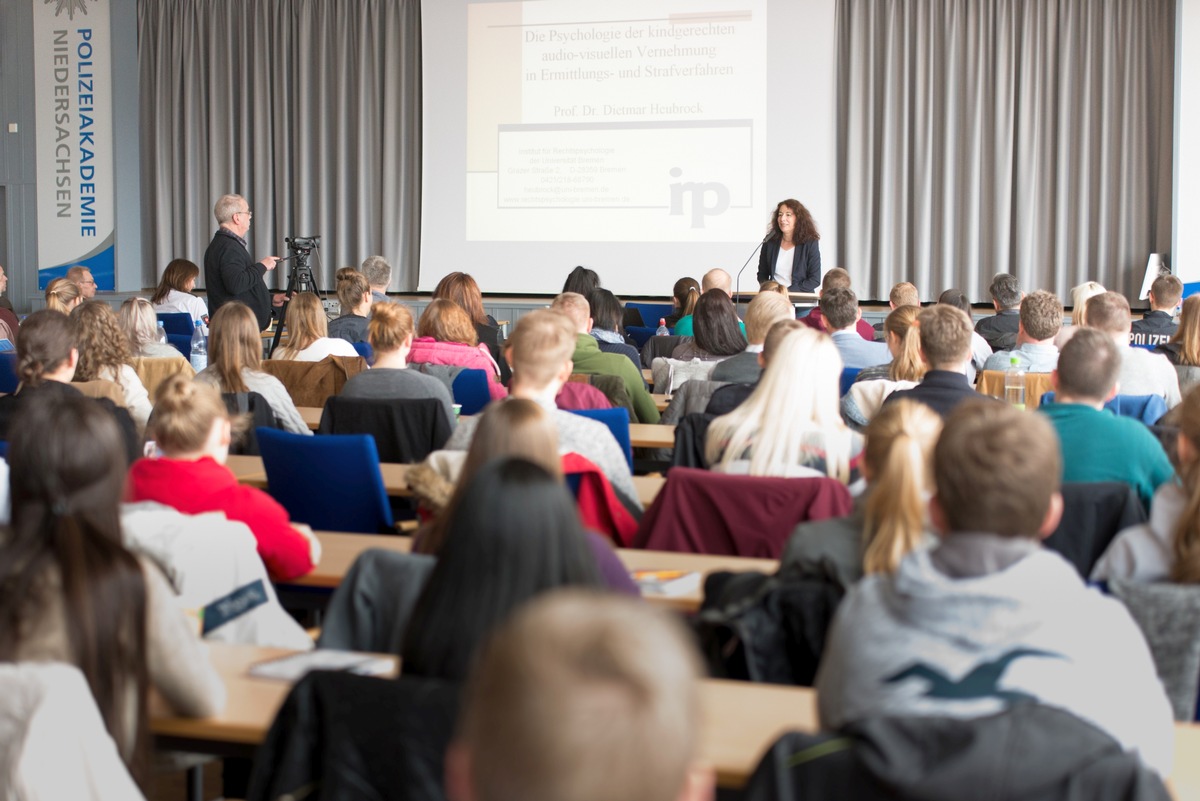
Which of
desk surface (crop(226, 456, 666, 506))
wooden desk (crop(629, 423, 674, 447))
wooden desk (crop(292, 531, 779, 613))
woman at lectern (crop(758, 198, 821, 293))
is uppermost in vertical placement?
woman at lectern (crop(758, 198, 821, 293))

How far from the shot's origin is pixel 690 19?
33.0 feet

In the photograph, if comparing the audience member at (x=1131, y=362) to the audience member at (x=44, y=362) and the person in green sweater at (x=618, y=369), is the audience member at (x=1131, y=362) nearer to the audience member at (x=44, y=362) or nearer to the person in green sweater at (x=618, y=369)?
the person in green sweater at (x=618, y=369)

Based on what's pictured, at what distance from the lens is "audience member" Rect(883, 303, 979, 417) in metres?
3.91

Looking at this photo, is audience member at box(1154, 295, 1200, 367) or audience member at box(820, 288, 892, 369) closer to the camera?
audience member at box(1154, 295, 1200, 367)

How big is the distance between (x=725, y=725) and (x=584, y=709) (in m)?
1.08

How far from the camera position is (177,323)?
26.3 feet

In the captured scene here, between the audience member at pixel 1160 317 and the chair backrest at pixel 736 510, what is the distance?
407cm

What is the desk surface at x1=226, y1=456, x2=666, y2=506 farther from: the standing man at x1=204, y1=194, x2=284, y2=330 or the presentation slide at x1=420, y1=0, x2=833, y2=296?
the presentation slide at x1=420, y1=0, x2=833, y2=296

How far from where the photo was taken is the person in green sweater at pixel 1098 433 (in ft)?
10.8

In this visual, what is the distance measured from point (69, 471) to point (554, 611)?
128 cm

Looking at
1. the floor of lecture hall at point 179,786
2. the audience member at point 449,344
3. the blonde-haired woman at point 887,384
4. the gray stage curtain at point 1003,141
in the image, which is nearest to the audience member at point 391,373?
the audience member at point 449,344

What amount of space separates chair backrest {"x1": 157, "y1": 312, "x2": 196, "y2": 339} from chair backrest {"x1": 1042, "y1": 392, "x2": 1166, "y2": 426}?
5351 millimetres

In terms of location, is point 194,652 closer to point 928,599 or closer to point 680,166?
point 928,599

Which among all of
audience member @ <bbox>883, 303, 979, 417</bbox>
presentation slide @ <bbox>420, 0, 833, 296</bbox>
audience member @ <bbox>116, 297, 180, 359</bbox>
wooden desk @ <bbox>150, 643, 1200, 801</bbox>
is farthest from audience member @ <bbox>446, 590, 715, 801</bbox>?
presentation slide @ <bbox>420, 0, 833, 296</bbox>
